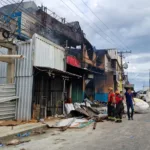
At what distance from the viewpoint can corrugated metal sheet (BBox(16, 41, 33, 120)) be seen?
36.3ft

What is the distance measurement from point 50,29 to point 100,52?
1589 centimetres

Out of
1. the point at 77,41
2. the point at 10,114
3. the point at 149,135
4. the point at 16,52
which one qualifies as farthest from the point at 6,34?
the point at 77,41

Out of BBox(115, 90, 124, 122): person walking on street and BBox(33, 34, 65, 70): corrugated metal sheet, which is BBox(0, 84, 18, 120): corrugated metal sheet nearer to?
BBox(33, 34, 65, 70): corrugated metal sheet

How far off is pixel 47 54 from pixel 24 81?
2416 mm

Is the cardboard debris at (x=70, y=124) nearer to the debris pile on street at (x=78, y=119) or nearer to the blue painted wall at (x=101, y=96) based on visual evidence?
the debris pile on street at (x=78, y=119)

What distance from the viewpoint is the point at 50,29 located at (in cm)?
2334

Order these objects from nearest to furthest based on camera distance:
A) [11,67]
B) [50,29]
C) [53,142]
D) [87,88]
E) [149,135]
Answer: [53,142]
[149,135]
[11,67]
[50,29]
[87,88]

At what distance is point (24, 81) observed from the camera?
11.3 meters

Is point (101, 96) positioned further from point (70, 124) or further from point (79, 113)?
point (70, 124)

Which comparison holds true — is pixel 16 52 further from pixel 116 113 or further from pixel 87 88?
pixel 87 88

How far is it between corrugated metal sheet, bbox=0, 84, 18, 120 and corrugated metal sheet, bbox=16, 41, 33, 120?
25 cm

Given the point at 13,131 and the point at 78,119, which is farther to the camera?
the point at 78,119

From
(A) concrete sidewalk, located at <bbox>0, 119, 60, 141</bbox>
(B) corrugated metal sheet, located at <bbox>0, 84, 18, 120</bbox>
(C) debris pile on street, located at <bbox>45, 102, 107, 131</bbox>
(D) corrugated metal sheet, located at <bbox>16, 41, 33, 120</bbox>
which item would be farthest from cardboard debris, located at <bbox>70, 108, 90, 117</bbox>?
(B) corrugated metal sheet, located at <bbox>0, 84, 18, 120</bbox>

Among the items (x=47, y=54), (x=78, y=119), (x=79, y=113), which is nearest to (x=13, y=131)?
(x=78, y=119)
